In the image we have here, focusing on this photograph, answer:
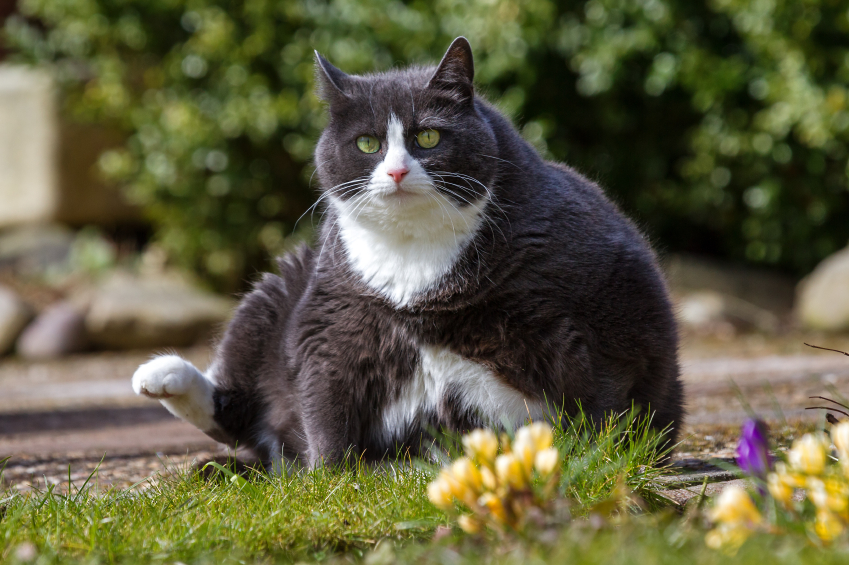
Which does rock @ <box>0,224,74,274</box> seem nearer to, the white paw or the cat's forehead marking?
the white paw

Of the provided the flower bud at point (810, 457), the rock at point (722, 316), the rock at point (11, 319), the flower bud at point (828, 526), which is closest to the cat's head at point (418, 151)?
the flower bud at point (810, 457)

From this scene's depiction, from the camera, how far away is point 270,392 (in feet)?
9.48

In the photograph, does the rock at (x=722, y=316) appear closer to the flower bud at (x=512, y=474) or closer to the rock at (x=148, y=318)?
the rock at (x=148, y=318)

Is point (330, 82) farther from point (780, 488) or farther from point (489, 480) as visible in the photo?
point (780, 488)

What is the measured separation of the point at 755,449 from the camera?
5.40 ft

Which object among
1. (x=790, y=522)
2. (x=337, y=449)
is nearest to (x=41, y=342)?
(x=337, y=449)

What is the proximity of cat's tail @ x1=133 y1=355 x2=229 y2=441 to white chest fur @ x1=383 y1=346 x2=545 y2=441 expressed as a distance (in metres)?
0.74

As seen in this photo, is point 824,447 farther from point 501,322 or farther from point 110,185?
point 110,185

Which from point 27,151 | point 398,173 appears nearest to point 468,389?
point 398,173

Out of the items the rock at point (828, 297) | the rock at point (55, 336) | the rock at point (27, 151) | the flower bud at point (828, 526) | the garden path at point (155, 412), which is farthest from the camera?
the rock at point (27, 151)

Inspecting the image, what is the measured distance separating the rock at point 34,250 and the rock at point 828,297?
7675mm

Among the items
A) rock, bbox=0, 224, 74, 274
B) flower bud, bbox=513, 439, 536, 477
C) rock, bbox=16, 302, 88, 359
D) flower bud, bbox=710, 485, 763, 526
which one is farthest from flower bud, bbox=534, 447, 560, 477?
rock, bbox=0, 224, 74, 274

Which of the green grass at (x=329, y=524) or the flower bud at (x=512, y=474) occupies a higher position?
the flower bud at (x=512, y=474)

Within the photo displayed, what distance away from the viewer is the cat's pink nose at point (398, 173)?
7.77 feet
